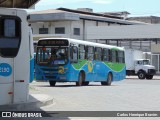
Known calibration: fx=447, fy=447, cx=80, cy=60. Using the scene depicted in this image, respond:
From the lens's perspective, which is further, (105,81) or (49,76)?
(105,81)

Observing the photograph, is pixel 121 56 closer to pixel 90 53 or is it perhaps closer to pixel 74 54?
pixel 90 53

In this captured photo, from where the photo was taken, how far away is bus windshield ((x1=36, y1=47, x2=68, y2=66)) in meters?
27.4

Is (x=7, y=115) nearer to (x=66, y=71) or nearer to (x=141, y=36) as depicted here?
(x=66, y=71)

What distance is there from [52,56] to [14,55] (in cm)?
1453

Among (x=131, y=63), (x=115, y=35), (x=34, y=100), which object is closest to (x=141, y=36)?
(x=115, y=35)

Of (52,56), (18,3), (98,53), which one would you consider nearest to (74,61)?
(52,56)

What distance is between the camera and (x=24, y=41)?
1343 cm

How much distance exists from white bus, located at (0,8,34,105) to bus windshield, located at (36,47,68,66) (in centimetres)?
1359

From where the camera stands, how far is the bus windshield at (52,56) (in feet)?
90.0

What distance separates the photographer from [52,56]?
27703 mm


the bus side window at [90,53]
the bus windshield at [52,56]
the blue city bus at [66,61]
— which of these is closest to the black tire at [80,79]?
the blue city bus at [66,61]

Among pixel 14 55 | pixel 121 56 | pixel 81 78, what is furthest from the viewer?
pixel 121 56

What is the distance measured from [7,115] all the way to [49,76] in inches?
591

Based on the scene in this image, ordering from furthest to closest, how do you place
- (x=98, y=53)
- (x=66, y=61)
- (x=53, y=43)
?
(x=98, y=53), (x=53, y=43), (x=66, y=61)
